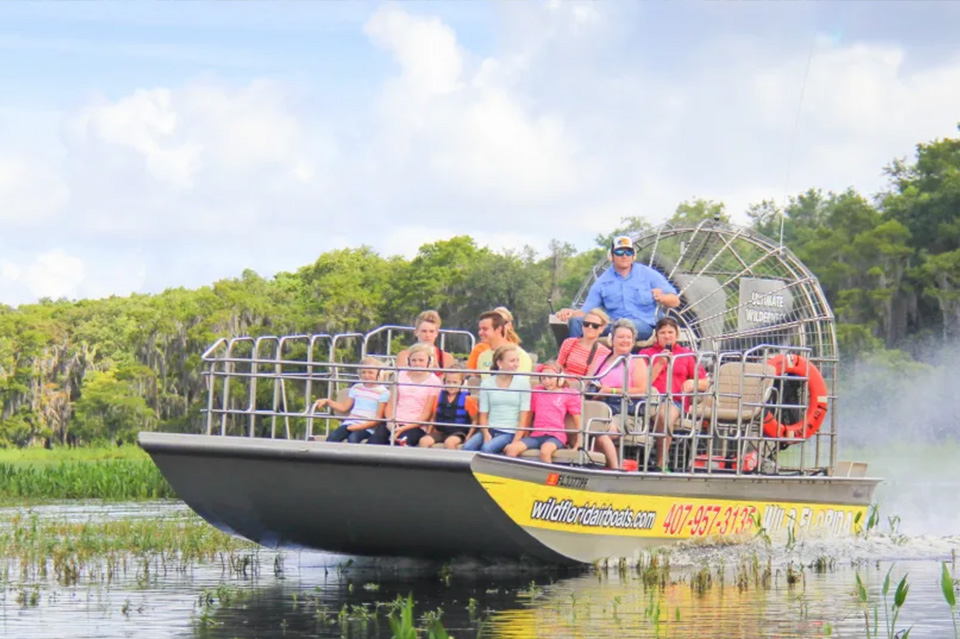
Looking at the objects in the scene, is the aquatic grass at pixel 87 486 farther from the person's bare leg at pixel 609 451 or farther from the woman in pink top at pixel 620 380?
the person's bare leg at pixel 609 451

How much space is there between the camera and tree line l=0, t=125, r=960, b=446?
203ft

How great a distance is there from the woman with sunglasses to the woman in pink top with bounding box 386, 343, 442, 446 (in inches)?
46.6

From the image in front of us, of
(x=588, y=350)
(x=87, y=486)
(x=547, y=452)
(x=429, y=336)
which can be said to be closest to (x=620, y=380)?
(x=588, y=350)

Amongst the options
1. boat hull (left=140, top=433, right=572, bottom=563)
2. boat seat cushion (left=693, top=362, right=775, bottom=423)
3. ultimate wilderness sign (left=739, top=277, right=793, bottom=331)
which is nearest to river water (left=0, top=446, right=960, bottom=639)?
boat hull (left=140, top=433, right=572, bottom=563)

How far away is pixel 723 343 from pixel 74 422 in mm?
64769

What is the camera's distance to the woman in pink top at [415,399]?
46.1ft

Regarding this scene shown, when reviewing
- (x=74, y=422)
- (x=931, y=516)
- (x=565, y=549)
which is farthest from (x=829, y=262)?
(x=565, y=549)

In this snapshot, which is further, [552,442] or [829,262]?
[829,262]

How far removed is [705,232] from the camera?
18.8 meters

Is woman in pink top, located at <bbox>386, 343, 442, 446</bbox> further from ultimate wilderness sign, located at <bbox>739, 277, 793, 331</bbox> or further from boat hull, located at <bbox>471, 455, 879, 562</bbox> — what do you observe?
ultimate wilderness sign, located at <bbox>739, 277, 793, 331</bbox>

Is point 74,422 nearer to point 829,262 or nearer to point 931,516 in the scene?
point 829,262

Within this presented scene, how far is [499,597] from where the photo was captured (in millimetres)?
13211

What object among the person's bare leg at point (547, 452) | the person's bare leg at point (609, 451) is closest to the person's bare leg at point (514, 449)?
the person's bare leg at point (547, 452)

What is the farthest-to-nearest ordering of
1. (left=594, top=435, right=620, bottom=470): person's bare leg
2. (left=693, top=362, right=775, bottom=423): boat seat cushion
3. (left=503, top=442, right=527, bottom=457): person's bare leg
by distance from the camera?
(left=693, top=362, right=775, bottom=423): boat seat cushion → (left=594, top=435, right=620, bottom=470): person's bare leg → (left=503, top=442, right=527, bottom=457): person's bare leg
